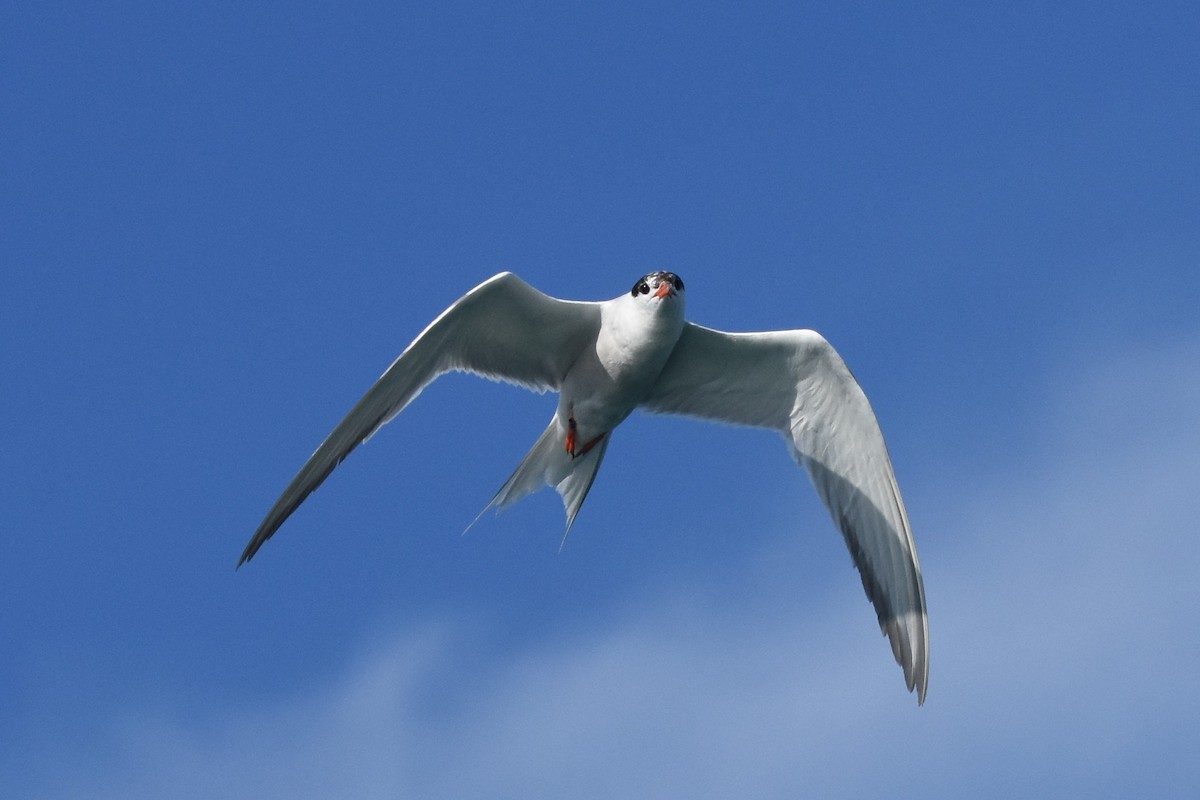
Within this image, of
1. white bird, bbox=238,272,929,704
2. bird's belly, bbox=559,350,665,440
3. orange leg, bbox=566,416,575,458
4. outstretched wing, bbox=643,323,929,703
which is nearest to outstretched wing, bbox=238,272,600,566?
white bird, bbox=238,272,929,704

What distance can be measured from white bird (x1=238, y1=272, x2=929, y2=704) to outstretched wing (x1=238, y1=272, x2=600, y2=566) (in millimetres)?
10

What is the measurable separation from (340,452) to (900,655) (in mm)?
4411

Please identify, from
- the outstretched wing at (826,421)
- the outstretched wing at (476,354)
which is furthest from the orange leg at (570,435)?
the outstretched wing at (826,421)

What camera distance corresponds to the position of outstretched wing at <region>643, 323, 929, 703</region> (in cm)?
1059

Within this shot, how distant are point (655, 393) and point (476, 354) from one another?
5.23 ft

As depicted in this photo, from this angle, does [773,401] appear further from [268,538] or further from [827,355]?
[268,538]

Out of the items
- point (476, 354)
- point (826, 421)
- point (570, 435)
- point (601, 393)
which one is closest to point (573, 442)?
point (570, 435)

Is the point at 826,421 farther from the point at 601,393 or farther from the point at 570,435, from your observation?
the point at 570,435

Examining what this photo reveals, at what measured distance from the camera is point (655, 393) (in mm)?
11172

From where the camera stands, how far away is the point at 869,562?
1077 centimetres

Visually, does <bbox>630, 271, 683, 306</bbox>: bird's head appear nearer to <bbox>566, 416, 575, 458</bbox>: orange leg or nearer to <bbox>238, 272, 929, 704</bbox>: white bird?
<bbox>238, 272, 929, 704</bbox>: white bird

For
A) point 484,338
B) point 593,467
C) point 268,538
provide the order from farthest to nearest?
point 593,467, point 484,338, point 268,538

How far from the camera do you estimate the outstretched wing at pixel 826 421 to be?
10594 millimetres

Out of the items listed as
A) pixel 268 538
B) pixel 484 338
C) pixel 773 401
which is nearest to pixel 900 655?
pixel 773 401
